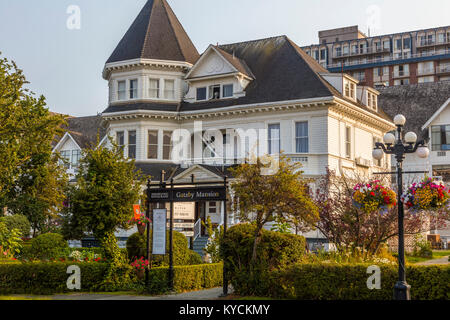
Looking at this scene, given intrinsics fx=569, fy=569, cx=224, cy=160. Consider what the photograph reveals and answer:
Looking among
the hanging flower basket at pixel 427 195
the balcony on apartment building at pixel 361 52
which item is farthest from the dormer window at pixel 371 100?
the balcony on apartment building at pixel 361 52

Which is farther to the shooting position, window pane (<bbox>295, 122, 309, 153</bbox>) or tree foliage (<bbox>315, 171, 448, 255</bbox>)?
window pane (<bbox>295, 122, 309, 153</bbox>)

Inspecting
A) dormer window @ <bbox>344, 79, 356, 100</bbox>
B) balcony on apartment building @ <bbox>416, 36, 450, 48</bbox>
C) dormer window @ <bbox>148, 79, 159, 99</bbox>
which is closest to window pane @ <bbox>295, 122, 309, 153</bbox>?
dormer window @ <bbox>344, 79, 356, 100</bbox>

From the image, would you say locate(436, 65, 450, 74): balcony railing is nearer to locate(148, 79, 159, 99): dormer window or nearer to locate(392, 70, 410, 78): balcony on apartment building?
locate(392, 70, 410, 78): balcony on apartment building

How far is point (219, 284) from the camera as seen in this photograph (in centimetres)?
2025

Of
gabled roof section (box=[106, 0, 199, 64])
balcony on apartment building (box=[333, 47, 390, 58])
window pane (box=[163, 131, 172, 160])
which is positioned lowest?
window pane (box=[163, 131, 172, 160])

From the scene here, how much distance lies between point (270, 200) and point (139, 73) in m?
24.9

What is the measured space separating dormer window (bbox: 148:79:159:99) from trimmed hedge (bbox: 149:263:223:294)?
21.7m

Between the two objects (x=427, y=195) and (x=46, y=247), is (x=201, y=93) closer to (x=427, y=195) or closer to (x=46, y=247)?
(x=46, y=247)

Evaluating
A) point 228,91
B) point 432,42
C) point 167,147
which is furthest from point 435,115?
point 432,42

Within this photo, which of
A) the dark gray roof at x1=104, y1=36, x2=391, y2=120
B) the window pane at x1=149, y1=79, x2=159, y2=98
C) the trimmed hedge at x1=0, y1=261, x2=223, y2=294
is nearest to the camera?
the trimmed hedge at x1=0, y1=261, x2=223, y2=294

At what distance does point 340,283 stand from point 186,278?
18.0 feet

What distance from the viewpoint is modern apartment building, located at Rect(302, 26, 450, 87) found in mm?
96812

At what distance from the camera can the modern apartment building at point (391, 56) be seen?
96812 mm

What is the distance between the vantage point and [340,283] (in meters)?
15.3
